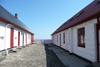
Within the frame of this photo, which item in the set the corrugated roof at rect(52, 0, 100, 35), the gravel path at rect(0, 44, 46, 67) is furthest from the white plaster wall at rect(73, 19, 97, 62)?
the gravel path at rect(0, 44, 46, 67)

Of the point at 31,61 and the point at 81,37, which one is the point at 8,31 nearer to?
the point at 31,61

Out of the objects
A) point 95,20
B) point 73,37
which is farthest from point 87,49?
point 73,37

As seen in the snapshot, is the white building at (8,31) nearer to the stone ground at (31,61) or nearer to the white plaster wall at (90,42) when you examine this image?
the stone ground at (31,61)

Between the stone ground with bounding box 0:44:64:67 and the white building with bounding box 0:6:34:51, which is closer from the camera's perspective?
the stone ground with bounding box 0:44:64:67

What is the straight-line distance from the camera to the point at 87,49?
566 centimetres

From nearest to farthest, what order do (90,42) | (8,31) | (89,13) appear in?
(90,42), (89,13), (8,31)

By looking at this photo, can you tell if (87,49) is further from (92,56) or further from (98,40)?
(98,40)

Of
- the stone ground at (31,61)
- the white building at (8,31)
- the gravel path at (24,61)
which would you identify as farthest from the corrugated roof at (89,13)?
the white building at (8,31)

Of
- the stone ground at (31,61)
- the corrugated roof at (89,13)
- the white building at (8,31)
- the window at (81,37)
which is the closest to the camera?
the corrugated roof at (89,13)

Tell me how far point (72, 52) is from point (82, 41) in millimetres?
2067

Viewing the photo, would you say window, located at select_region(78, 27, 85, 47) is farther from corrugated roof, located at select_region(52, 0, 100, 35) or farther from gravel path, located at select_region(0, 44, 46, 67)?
gravel path, located at select_region(0, 44, 46, 67)

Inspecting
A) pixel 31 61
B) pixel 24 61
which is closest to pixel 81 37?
pixel 31 61

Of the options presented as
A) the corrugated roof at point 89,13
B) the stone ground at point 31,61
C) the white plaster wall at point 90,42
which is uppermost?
the corrugated roof at point 89,13

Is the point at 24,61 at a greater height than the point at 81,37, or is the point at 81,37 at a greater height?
the point at 81,37
